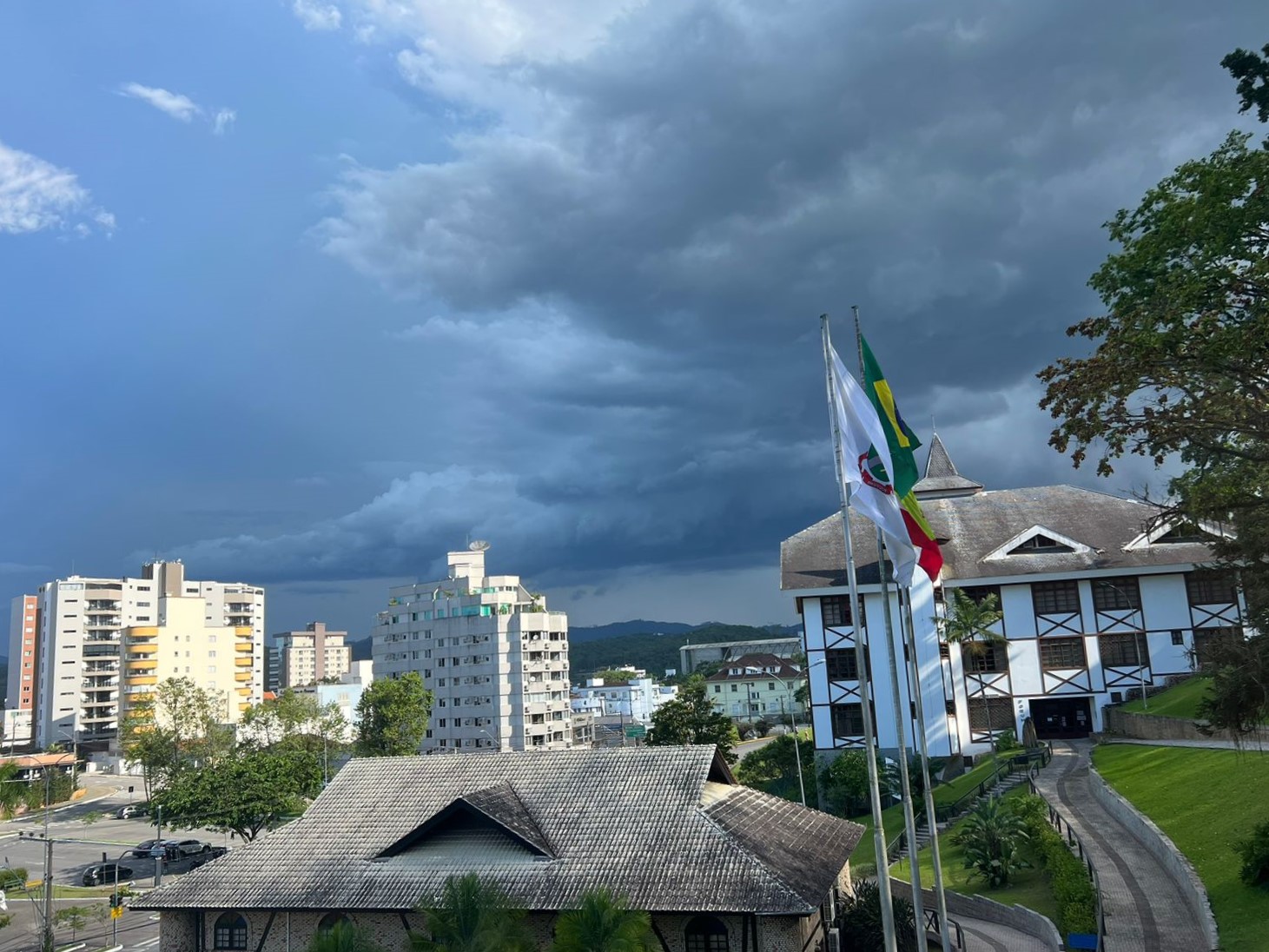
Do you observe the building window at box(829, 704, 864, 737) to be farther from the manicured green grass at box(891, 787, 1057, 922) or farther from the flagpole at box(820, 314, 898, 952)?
the flagpole at box(820, 314, 898, 952)

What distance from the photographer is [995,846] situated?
33.3 meters

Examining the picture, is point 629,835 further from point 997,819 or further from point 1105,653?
point 1105,653

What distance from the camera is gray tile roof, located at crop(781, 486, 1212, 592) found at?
197 ft

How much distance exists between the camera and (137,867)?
6138 centimetres

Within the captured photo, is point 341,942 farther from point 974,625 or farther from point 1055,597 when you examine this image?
point 1055,597

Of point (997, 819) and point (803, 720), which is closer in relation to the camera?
point (997, 819)

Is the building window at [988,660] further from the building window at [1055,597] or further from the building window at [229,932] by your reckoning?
the building window at [229,932]

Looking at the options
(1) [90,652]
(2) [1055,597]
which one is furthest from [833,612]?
(1) [90,652]

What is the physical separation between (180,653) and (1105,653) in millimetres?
116330

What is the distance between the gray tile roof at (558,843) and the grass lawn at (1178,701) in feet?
80.8

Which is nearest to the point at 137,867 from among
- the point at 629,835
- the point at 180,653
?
the point at 629,835

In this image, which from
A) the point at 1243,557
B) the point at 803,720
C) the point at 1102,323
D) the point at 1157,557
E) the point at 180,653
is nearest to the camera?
the point at 1102,323

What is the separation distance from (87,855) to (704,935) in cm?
6030

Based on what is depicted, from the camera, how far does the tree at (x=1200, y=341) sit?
17047 millimetres
